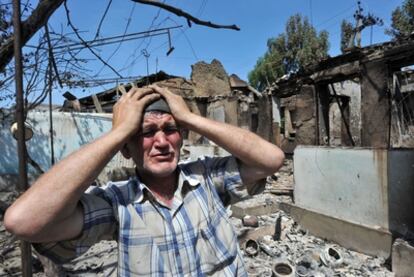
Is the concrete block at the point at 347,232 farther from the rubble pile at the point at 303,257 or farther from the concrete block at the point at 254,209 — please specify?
the concrete block at the point at 254,209

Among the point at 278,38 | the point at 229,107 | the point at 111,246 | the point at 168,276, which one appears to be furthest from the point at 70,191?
the point at 278,38

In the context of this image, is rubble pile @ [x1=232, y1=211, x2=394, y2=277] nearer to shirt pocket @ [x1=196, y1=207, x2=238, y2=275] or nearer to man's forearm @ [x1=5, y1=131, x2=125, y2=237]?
shirt pocket @ [x1=196, y1=207, x2=238, y2=275]

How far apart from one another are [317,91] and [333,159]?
463 cm

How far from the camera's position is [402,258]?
3.52 meters

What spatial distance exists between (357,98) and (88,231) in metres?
12.5

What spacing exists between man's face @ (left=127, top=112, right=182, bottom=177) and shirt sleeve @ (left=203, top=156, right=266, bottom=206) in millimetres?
270

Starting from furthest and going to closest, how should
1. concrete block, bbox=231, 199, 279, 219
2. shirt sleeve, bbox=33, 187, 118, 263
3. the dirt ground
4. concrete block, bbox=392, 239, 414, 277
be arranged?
1. concrete block, bbox=231, 199, 279, 219
2. the dirt ground
3. concrete block, bbox=392, 239, 414, 277
4. shirt sleeve, bbox=33, 187, 118, 263

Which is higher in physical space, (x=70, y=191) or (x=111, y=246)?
(x=70, y=191)

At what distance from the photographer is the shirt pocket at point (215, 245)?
1.22 meters

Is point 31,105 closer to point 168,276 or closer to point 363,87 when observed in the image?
point 168,276

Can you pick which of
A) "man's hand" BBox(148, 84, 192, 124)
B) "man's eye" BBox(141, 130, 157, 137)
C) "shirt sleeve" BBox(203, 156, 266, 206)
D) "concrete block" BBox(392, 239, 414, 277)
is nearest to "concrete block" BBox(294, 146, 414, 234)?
"concrete block" BBox(392, 239, 414, 277)

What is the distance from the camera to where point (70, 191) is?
3.27 ft

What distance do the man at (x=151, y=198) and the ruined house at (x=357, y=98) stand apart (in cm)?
611

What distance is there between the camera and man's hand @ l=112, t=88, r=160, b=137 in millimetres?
1164
